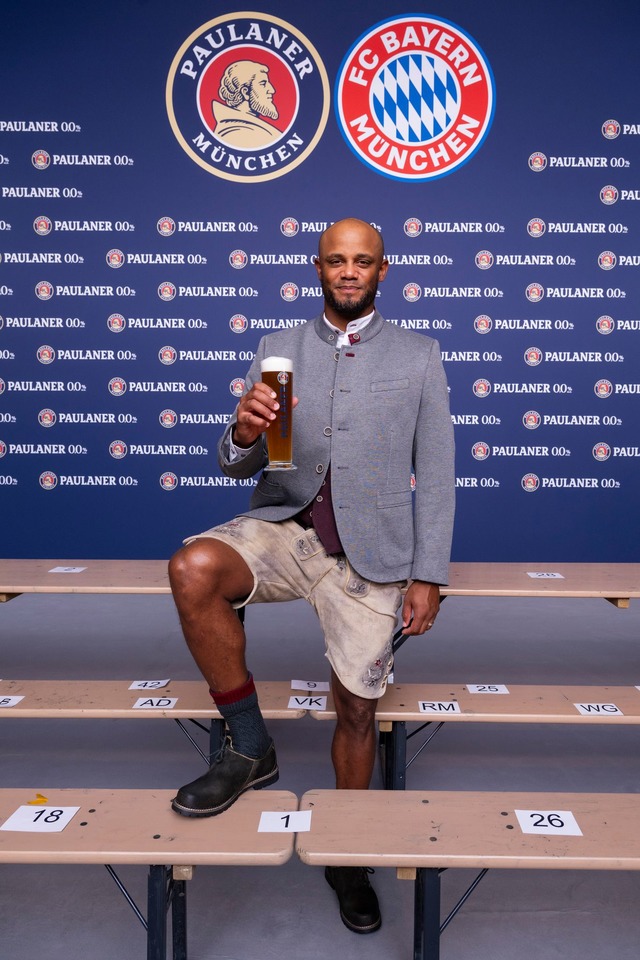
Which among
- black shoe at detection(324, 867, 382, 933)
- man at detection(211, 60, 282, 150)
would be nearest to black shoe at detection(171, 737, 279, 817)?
black shoe at detection(324, 867, 382, 933)

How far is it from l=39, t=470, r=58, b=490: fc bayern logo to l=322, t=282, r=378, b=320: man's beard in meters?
2.94

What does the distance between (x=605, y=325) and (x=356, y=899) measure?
3585mm

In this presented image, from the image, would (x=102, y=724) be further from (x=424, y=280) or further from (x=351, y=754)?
(x=424, y=280)

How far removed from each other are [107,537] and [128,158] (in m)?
2.13

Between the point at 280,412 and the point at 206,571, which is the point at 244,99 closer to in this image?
the point at 280,412

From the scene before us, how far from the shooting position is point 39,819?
4.31ft

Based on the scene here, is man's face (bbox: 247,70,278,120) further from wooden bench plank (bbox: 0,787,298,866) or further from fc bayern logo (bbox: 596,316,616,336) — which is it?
wooden bench plank (bbox: 0,787,298,866)

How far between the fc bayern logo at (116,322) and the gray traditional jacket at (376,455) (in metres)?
2.63

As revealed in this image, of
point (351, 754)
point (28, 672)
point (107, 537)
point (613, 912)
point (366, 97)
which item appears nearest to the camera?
point (613, 912)

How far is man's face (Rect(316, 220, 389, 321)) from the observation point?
1.83 meters

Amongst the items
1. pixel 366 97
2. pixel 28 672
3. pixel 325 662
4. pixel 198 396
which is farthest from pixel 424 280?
pixel 28 672

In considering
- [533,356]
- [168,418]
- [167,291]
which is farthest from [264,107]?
[533,356]

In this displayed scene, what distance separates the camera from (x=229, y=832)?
128 cm

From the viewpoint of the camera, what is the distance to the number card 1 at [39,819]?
1.28 m
